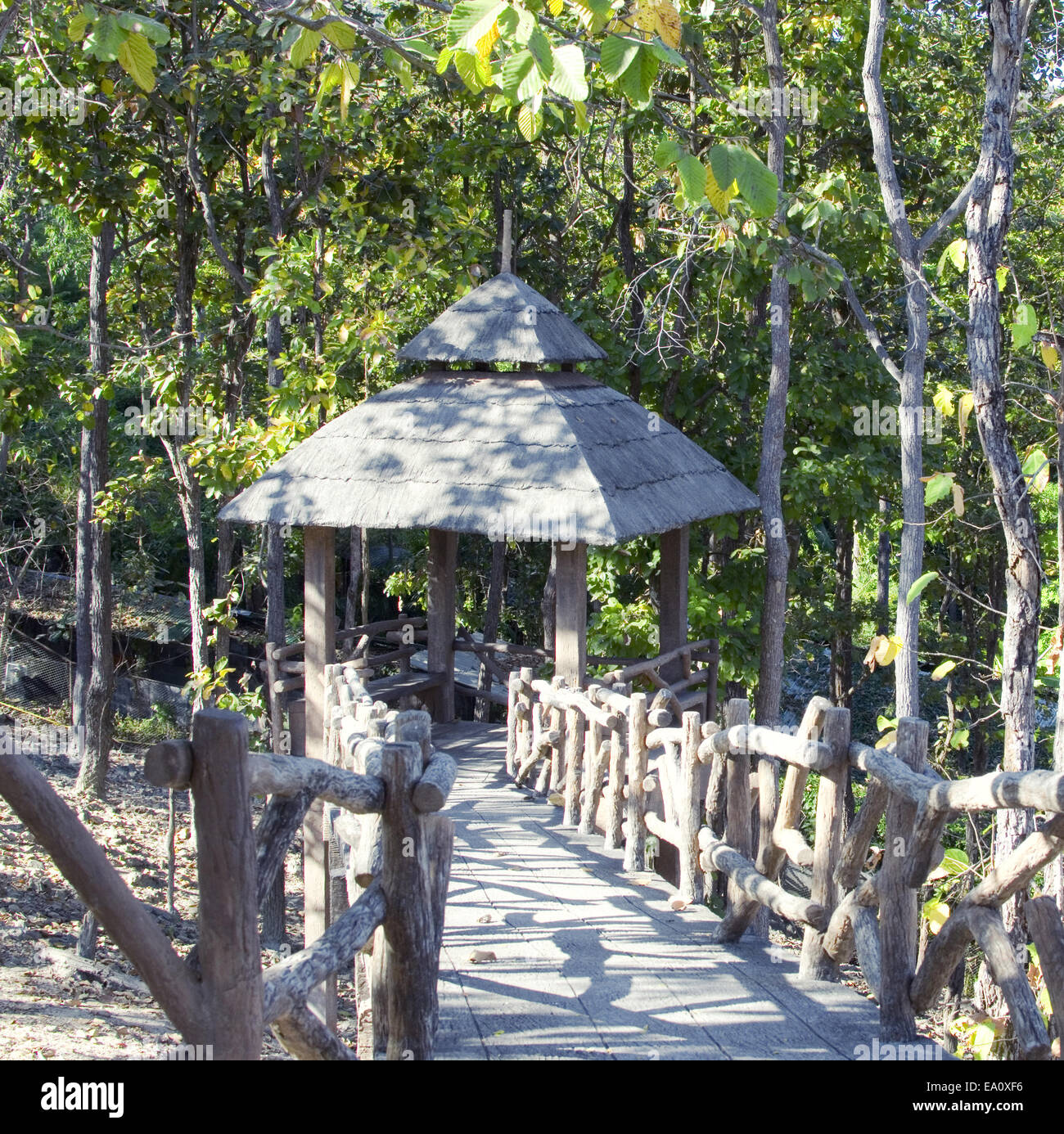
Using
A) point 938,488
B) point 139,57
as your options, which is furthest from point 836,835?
point 139,57

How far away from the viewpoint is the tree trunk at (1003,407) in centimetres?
742

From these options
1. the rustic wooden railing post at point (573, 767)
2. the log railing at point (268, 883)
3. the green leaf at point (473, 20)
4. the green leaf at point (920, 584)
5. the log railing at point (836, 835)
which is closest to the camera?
the log railing at point (268, 883)

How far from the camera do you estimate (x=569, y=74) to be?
3.10 meters

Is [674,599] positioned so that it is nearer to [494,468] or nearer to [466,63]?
[494,468]

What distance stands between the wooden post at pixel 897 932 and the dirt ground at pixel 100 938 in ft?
7.93

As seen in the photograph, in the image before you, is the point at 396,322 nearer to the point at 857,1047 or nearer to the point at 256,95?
the point at 256,95

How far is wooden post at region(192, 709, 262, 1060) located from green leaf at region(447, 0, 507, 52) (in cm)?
176

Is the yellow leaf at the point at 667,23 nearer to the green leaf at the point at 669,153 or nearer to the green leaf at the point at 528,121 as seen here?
the green leaf at the point at 528,121

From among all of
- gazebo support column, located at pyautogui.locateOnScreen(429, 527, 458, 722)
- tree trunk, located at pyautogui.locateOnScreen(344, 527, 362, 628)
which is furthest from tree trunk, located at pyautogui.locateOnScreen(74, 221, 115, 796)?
gazebo support column, located at pyautogui.locateOnScreen(429, 527, 458, 722)

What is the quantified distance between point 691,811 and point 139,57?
14.0ft

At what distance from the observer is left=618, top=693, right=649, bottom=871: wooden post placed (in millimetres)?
7117

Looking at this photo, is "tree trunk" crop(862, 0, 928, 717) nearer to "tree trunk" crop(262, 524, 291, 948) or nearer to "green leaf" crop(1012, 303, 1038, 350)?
"green leaf" crop(1012, 303, 1038, 350)

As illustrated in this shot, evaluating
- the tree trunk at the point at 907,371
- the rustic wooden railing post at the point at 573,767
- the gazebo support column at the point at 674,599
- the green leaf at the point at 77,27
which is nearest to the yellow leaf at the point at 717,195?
the green leaf at the point at 77,27

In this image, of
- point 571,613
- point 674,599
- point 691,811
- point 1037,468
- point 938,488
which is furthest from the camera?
point 674,599
